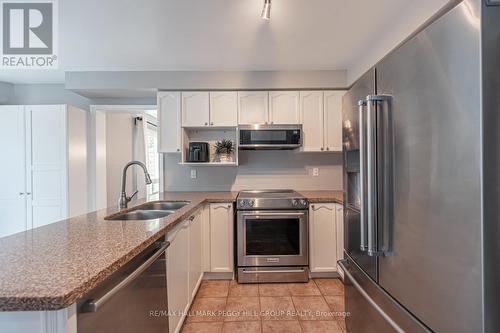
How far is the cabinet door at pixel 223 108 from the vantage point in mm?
3090

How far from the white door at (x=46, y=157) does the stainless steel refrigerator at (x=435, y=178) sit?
3.40m

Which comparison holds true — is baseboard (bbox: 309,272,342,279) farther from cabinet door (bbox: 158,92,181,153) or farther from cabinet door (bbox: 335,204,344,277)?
cabinet door (bbox: 158,92,181,153)

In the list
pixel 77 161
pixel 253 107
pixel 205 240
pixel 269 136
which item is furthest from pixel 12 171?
pixel 269 136

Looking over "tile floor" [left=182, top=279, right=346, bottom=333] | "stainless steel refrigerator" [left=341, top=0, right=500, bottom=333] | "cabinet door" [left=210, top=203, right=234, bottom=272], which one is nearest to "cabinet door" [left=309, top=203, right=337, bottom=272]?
"tile floor" [left=182, top=279, right=346, bottom=333]

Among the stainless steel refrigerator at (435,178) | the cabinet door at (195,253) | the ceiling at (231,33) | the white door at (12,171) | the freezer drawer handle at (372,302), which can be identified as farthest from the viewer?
the white door at (12,171)

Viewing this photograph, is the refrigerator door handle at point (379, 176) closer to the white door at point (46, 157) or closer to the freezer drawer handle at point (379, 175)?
the freezer drawer handle at point (379, 175)

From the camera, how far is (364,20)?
6.73 ft

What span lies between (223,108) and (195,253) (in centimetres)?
168

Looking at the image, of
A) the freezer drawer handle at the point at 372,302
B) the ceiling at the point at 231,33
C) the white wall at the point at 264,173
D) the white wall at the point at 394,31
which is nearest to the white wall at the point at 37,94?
the ceiling at the point at 231,33

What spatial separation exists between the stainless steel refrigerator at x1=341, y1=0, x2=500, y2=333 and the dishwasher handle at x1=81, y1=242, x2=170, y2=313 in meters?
1.01

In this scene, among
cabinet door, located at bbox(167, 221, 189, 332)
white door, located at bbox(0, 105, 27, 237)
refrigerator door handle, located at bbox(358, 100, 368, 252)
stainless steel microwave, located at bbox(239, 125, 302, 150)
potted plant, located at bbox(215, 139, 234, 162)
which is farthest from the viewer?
A: potted plant, located at bbox(215, 139, 234, 162)

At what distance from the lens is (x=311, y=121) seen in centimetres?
310

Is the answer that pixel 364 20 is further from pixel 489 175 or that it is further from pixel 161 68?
pixel 161 68

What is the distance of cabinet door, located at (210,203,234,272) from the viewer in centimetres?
275
